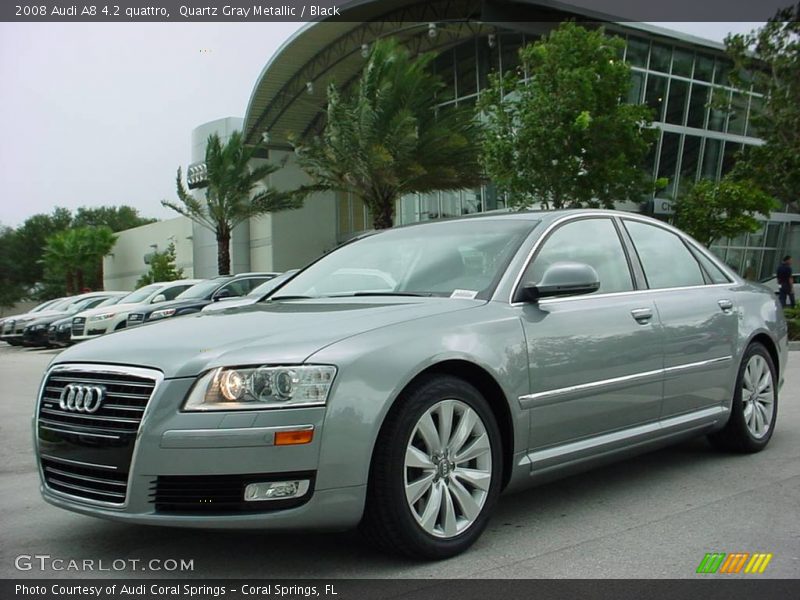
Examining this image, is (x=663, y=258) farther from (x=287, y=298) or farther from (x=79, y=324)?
(x=79, y=324)

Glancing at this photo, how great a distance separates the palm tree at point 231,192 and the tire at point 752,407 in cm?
2595

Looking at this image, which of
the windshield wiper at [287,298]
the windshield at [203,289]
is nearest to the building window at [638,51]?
the windshield at [203,289]

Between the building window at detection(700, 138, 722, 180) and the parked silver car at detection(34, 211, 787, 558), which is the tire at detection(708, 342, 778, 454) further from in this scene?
the building window at detection(700, 138, 722, 180)

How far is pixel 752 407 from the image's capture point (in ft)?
18.5

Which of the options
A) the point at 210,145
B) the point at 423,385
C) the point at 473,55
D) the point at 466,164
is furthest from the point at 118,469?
the point at 473,55

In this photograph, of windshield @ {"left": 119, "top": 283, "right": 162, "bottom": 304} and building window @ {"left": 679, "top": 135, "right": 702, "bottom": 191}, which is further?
building window @ {"left": 679, "top": 135, "right": 702, "bottom": 191}

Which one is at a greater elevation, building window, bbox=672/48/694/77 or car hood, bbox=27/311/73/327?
building window, bbox=672/48/694/77

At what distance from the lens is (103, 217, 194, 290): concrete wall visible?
166 feet

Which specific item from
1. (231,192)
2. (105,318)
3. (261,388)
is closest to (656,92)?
(231,192)

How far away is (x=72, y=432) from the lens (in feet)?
11.4

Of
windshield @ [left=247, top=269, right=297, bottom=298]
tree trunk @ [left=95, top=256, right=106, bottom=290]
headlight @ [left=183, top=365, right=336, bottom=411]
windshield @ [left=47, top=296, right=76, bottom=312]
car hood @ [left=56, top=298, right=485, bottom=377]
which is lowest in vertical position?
tree trunk @ [left=95, top=256, right=106, bottom=290]

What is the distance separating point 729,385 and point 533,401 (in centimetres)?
199

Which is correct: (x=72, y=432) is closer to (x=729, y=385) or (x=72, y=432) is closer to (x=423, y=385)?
(x=423, y=385)

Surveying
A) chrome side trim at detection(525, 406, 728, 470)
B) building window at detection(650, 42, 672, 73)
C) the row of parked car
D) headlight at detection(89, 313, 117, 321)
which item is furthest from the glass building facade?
chrome side trim at detection(525, 406, 728, 470)
